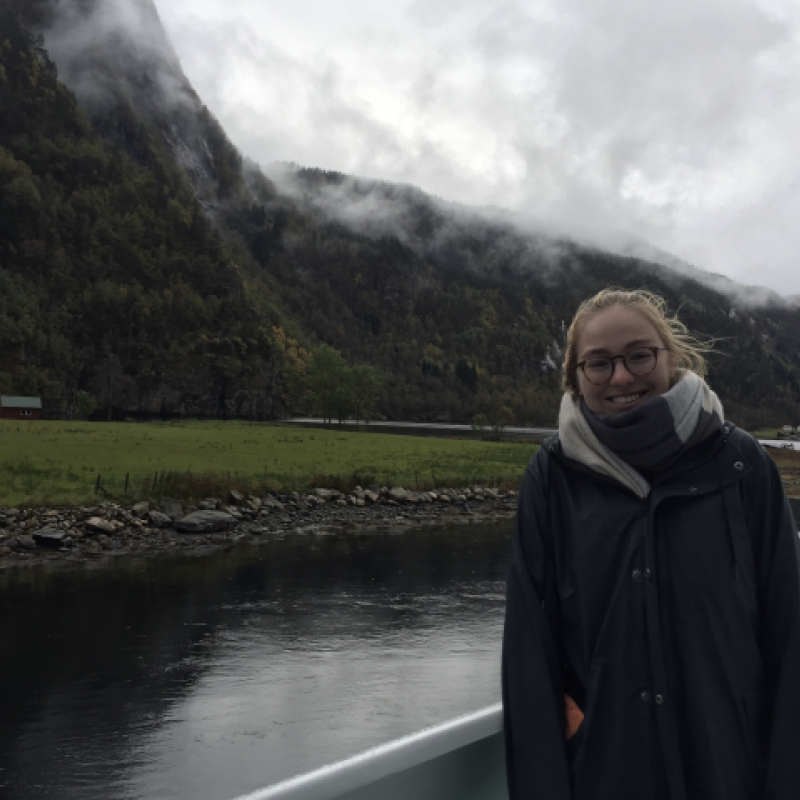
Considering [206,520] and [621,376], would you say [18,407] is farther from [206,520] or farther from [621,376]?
[621,376]

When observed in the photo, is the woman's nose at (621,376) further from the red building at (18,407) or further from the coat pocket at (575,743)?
the red building at (18,407)

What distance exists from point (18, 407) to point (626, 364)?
79137mm

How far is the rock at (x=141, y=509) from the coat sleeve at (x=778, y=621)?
71.1 feet

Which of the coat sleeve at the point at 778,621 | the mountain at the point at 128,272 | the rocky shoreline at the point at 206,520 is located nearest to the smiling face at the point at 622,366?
the coat sleeve at the point at 778,621

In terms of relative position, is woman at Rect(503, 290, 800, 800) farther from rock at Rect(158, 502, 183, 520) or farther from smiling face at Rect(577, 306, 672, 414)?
rock at Rect(158, 502, 183, 520)

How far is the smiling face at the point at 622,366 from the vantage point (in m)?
2.17

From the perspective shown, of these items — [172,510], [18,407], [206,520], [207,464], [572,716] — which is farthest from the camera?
[18,407]

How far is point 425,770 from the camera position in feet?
6.10

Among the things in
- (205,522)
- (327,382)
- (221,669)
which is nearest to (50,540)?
(205,522)

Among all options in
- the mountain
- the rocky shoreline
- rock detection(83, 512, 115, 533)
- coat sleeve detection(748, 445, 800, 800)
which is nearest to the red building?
the mountain

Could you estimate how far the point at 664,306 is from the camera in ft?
8.13

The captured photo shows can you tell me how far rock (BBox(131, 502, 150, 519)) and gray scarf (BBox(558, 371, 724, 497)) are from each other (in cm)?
2144

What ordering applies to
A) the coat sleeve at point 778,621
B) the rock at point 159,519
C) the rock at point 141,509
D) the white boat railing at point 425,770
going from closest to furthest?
the white boat railing at point 425,770, the coat sleeve at point 778,621, the rock at point 159,519, the rock at point 141,509

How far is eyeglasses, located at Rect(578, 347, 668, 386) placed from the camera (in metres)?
2.17
